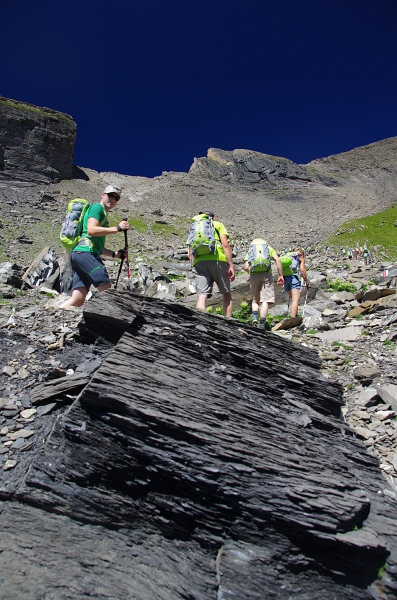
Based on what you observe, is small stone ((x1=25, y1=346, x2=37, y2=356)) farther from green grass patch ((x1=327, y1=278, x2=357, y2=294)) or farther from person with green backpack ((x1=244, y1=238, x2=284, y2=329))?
green grass patch ((x1=327, y1=278, x2=357, y2=294))

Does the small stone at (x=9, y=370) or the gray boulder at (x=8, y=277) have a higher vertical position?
the gray boulder at (x=8, y=277)

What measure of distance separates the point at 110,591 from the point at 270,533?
1653 millimetres

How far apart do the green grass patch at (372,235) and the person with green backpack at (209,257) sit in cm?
1951

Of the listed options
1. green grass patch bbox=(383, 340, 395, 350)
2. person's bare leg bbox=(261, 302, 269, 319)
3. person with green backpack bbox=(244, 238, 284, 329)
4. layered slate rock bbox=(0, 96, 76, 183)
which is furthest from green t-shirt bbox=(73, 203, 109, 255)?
layered slate rock bbox=(0, 96, 76, 183)

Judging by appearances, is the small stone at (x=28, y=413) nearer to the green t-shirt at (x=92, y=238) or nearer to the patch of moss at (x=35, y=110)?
the green t-shirt at (x=92, y=238)

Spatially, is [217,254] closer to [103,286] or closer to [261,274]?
[261,274]

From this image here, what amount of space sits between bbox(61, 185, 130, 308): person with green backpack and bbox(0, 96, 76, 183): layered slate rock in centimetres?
5991

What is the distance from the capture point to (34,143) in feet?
203

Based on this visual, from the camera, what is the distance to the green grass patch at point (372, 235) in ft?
88.7

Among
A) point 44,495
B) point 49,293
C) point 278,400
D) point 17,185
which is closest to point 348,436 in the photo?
point 278,400

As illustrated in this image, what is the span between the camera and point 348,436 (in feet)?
17.1

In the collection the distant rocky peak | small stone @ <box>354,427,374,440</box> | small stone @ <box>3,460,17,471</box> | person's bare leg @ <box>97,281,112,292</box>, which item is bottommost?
small stone @ <box>3,460,17,471</box>

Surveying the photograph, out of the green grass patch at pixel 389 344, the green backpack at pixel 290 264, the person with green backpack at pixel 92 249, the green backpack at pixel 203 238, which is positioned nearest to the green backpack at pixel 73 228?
the person with green backpack at pixel 92 249

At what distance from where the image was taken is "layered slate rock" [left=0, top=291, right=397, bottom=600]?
3.27 metres
